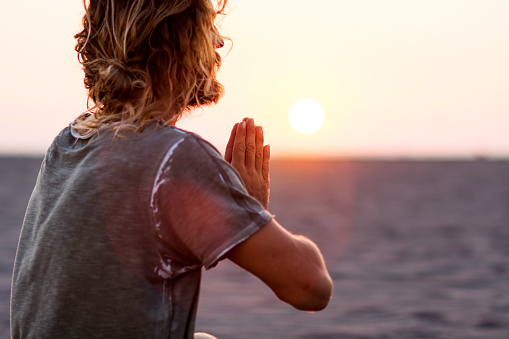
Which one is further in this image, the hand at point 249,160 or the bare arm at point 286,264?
the hand at point 249,160

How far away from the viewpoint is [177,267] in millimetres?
1469

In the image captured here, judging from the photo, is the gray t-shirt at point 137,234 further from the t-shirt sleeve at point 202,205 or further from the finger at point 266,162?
the finger at point 266,162

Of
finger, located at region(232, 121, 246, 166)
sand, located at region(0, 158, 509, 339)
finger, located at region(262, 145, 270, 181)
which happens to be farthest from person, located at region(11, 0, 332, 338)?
sand, located at region(0, 158, 509, 339)

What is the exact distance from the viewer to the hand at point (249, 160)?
6.22 ft

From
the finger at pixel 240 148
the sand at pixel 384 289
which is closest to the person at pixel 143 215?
the finger at pixel 240 148

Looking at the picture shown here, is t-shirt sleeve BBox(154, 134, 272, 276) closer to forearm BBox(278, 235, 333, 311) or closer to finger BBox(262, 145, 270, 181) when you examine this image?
forearm BBox(278, 235, 333, 311)

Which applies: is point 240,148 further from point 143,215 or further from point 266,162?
point 143,215

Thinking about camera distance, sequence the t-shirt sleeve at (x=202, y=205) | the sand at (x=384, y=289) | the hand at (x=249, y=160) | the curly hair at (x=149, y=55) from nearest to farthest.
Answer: the t-shirt sleeve at (x=202, y=205) < the curly hair at (x=149, y=55) < the hand at (x=249, y=160) < the sand at (x=384, y=289)

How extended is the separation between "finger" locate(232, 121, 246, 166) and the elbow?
20.7 inches

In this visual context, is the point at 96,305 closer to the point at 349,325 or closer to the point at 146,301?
the point at 146,301

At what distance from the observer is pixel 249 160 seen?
74.9 inches

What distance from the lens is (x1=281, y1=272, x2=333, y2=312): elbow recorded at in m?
1.46

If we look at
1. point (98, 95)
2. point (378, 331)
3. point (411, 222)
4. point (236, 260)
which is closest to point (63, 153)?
point (98, 95)

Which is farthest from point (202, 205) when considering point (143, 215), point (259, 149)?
point (259, 149)
